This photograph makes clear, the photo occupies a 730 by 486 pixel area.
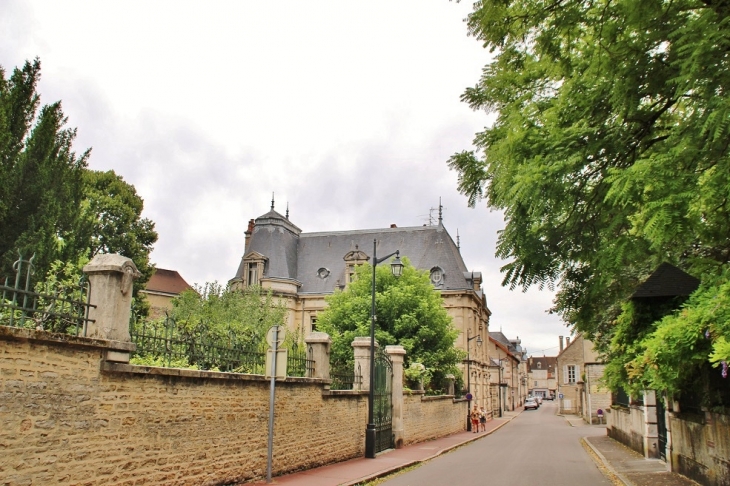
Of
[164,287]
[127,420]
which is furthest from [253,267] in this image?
[127,420]

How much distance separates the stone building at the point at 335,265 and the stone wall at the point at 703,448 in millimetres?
32015

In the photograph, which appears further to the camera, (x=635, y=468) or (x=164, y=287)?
(x=164, y=287)

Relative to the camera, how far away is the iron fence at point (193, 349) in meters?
9.15

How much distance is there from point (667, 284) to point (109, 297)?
10300 millimetres

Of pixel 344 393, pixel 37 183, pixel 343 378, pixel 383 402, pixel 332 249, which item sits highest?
pixel 332 249

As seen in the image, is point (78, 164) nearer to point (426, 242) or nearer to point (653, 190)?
point (653, 190)

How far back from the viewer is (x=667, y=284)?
11836mm

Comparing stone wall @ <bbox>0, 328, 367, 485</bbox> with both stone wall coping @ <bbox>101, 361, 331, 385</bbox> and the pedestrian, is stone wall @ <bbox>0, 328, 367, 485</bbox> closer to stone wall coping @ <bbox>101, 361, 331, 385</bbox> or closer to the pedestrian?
stone wall coping @ <bbox>101, 361, 331, 385</bbox>

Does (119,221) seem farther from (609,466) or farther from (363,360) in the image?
(609,466)

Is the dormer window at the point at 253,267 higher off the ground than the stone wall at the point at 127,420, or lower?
higher

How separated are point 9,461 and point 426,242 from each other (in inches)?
1756

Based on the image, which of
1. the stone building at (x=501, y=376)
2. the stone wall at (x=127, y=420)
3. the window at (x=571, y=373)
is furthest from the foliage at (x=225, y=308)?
the window at (x=571, y=373)

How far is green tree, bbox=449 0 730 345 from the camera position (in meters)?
6.28

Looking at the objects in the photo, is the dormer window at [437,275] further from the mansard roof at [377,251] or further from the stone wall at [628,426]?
the stone wall at [628,426]
